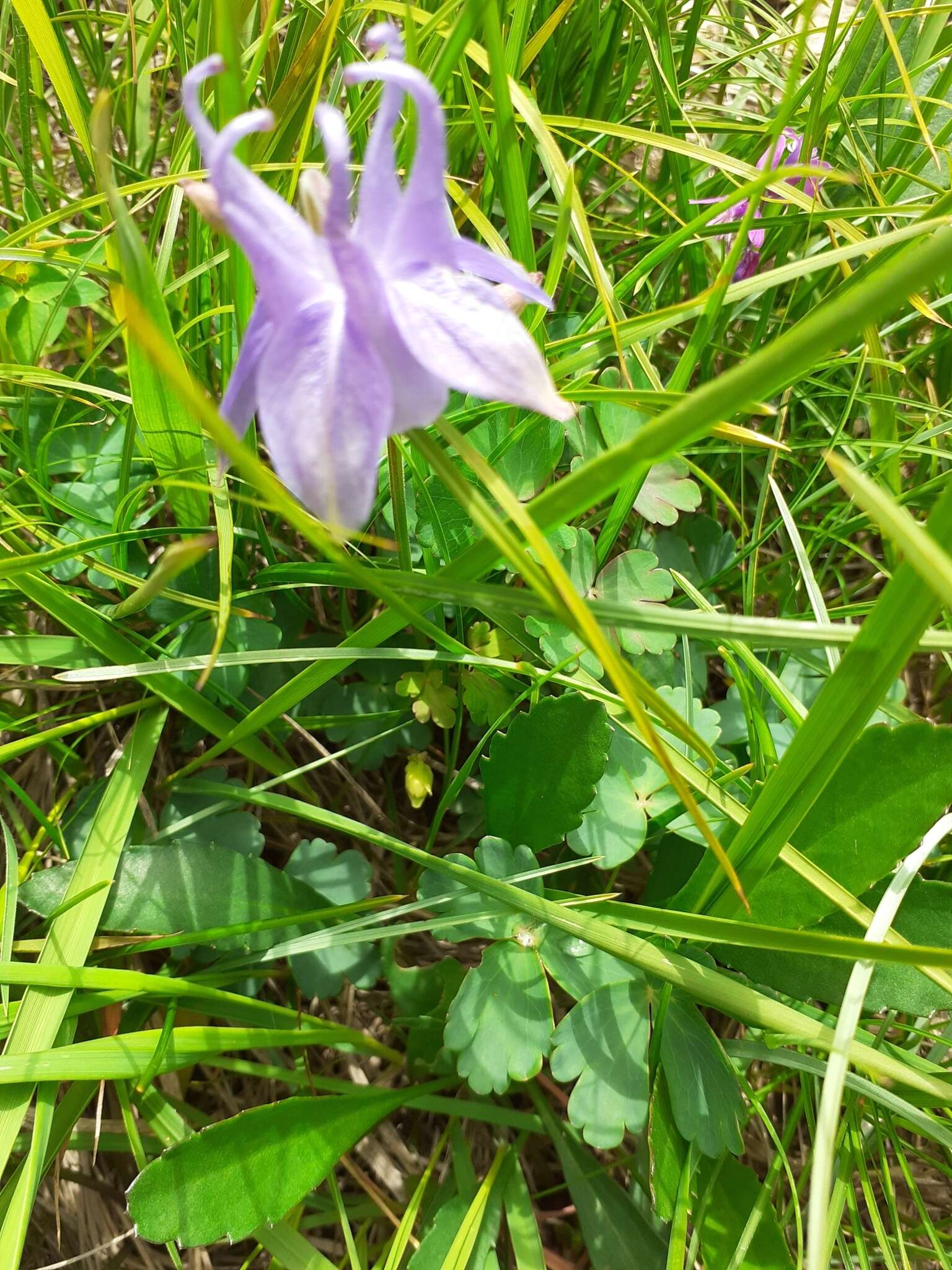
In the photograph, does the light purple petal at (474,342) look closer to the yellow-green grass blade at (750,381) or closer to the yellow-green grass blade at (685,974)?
the yellow-green grass blade at (750,381)

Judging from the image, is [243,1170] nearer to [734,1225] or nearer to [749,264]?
[734,1225]

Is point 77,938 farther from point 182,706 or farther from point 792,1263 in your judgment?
point 792,1263

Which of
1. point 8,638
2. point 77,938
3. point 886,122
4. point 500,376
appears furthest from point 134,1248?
point 886,122

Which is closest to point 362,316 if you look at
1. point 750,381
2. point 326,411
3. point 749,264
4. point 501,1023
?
point 326,411

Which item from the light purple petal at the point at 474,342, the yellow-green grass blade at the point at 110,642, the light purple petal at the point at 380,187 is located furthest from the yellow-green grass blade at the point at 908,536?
the yellow-green grass blade at the point at 110,642

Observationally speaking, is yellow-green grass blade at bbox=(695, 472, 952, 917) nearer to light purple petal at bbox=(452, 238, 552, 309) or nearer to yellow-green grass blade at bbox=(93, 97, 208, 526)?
light purple petal at bbox=(452, 238, 552, 309)

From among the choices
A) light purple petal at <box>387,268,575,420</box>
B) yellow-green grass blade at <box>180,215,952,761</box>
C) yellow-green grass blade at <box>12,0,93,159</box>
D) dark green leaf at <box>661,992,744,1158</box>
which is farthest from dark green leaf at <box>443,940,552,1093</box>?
yellow-green grass blade at <box>12,0,93,159</box>
